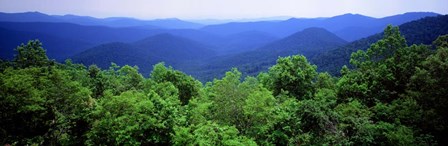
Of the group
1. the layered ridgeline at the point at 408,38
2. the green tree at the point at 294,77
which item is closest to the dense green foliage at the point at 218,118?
the green tree at the point at 294,77

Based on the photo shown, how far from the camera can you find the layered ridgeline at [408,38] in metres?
154

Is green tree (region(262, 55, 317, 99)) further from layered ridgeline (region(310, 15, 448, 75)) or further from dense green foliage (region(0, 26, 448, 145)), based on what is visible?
layered ridgeline (region(310, 15, 448, 75))

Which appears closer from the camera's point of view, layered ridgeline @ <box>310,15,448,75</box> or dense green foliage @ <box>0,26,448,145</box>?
dense green foliage @ <box>0,26,448,145</box>

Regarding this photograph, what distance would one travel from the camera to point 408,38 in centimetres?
15912

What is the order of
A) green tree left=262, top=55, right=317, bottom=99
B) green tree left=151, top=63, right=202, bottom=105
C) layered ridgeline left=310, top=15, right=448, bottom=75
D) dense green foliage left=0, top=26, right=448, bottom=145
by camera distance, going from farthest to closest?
layered ridgeline left=310, top=15, right=448, bottom=75, green tree left=151, top=63, right=202, bottom=105, green tree left=262, top=55, right=317, bottom=99, dense green foliage left=0, top=26, right=448, bottom=145

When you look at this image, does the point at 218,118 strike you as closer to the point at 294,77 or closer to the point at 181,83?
the point at 294,77

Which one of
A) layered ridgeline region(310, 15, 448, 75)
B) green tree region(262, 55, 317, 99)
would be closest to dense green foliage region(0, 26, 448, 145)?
green tree region(262, 55, 317, 99)

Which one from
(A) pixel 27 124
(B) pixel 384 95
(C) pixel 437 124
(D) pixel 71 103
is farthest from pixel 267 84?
(A) pixel 27 124

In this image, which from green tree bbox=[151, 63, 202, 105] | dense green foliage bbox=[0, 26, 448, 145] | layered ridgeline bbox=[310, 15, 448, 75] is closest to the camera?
dense green foliage bbox=[0, 26, 448, 145]

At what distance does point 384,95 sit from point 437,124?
1017 cm

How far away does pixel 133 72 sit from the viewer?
3959 centimetres

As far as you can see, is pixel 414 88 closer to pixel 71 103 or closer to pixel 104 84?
pixel 71 103

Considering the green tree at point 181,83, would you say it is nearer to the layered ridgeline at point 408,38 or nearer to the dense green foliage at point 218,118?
the dense green foliage at point 218,118

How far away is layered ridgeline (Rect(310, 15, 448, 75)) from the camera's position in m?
154
